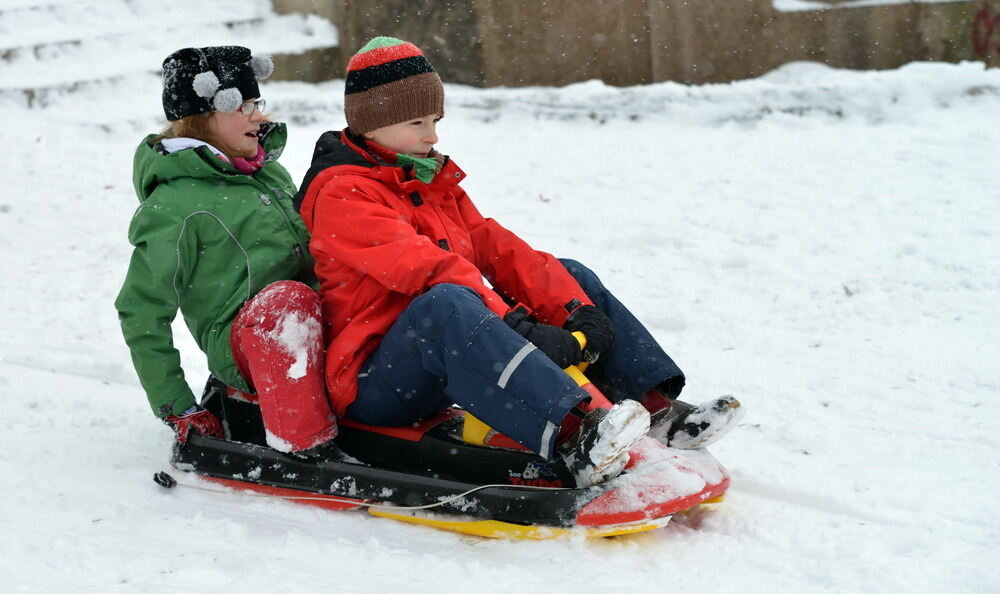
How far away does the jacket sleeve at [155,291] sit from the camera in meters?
3.15

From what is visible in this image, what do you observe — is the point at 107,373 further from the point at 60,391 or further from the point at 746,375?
the point at 746,375

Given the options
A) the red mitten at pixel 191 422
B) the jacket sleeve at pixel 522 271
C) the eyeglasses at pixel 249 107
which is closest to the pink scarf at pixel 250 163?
the eyeglasses at pixel 249 107

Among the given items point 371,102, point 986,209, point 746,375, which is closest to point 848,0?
point 986,209

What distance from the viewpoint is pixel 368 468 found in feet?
10.1

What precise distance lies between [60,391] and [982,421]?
137 inches

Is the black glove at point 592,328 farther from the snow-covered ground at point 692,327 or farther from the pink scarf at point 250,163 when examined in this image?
the pink scarf at point 250,163

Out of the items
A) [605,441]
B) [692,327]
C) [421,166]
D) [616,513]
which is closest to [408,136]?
[421,166]

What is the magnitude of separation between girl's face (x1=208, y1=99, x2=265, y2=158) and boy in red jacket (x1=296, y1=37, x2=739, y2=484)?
34 centimetres

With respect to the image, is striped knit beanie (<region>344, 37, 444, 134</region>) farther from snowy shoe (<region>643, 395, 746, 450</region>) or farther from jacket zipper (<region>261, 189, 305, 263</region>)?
snowy shoe (<region>643, 395, 746, 450</region>)

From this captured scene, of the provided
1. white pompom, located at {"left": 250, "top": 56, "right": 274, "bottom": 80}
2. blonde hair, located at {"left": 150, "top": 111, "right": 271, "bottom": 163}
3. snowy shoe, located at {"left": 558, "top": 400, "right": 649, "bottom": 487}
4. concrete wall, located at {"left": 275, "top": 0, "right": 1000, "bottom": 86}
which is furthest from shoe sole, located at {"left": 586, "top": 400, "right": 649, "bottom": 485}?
concrete wall, located at {"left": 275, "top": 0, "right": 1000, "bottom": 86}

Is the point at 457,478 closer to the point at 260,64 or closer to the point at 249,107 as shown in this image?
the point at 249,107

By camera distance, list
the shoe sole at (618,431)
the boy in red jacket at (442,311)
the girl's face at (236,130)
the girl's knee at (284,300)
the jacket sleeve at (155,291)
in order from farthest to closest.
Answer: the girl's face at (236,130) < the jacket sleeve at (155,291) < the girl's knee at (284,300) < the boy in red jacket at (442,311) < the shoe sole at (618,431)

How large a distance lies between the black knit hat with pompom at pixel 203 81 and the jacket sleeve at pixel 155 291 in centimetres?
34

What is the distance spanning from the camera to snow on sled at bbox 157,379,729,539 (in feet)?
9.09
